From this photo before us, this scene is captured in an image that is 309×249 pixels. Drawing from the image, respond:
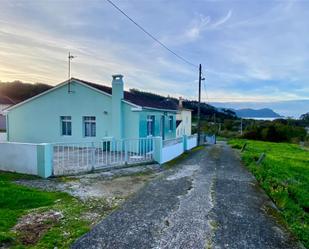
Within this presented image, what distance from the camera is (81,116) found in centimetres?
1630

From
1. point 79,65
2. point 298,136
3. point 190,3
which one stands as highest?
point 190,3

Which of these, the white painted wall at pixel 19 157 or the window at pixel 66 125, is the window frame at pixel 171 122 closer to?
the window at pixel 66 125

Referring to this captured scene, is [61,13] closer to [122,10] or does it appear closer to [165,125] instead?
[122,10]

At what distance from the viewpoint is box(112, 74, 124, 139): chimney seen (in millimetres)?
14969

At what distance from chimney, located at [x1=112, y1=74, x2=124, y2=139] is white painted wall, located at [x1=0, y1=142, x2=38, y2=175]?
691 cm

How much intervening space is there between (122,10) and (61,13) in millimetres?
2627

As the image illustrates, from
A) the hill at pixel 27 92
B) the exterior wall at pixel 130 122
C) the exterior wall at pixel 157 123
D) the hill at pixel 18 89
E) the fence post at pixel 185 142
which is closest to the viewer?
the exterior wall at pixel 130 122

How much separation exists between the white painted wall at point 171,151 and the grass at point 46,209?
6456 millimetres

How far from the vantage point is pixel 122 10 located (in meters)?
10.1

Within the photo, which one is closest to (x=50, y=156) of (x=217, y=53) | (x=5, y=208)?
(x=5, y=208)

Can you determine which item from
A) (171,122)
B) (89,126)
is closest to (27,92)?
(171,122)

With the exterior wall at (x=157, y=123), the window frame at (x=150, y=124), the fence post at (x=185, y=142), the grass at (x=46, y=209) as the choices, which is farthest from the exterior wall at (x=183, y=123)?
the grass at (x=46, y=209)

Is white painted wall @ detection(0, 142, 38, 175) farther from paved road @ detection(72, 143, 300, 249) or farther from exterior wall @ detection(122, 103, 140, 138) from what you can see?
exterior wall @ detection(122, 103, 140, 138)

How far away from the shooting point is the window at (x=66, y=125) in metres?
16.8
